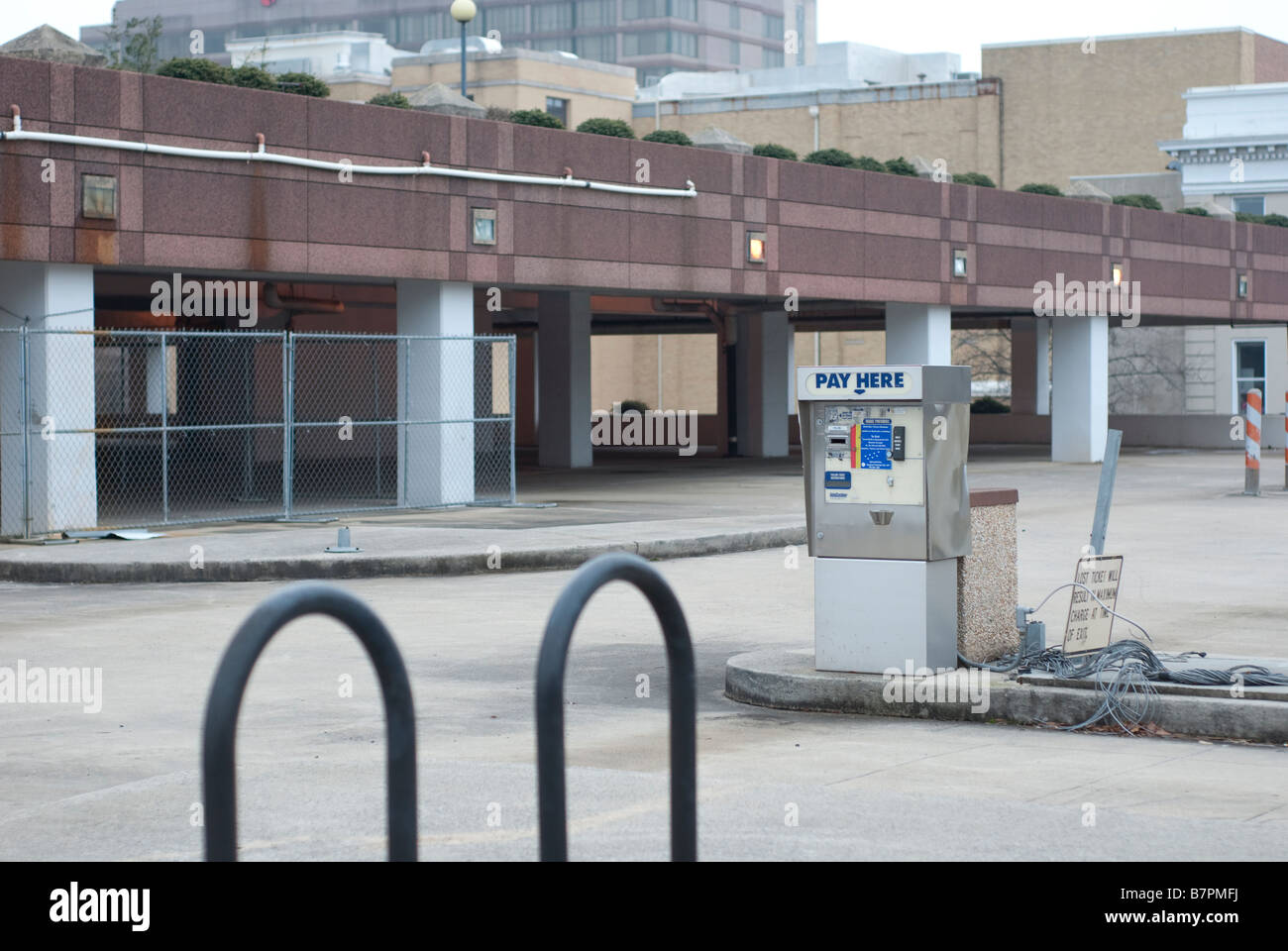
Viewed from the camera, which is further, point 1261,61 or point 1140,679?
point 1261,61

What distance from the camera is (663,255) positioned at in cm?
2855

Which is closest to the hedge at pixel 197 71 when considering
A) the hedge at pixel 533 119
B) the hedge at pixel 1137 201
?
the hedge at pixel 533 119

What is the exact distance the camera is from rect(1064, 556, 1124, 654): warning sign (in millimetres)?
9359

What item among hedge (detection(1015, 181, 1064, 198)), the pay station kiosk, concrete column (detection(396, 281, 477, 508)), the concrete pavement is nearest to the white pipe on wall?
concrete column (detection(396, 281, 477, 508))

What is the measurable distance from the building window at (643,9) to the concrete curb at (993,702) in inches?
4988

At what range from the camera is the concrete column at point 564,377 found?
1454 inches

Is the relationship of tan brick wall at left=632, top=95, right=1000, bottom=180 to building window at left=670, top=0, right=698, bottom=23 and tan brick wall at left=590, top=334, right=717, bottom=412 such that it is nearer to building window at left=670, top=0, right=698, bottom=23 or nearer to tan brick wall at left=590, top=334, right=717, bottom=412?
tan brick wall at left=590, top=334, right=717, bottom=412

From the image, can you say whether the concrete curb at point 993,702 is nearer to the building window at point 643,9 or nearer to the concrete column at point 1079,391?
the concrete column at point 1079,391

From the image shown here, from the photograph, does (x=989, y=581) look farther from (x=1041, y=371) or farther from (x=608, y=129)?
(x=1041, y=371)

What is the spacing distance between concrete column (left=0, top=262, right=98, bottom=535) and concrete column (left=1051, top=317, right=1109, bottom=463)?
23678mm
